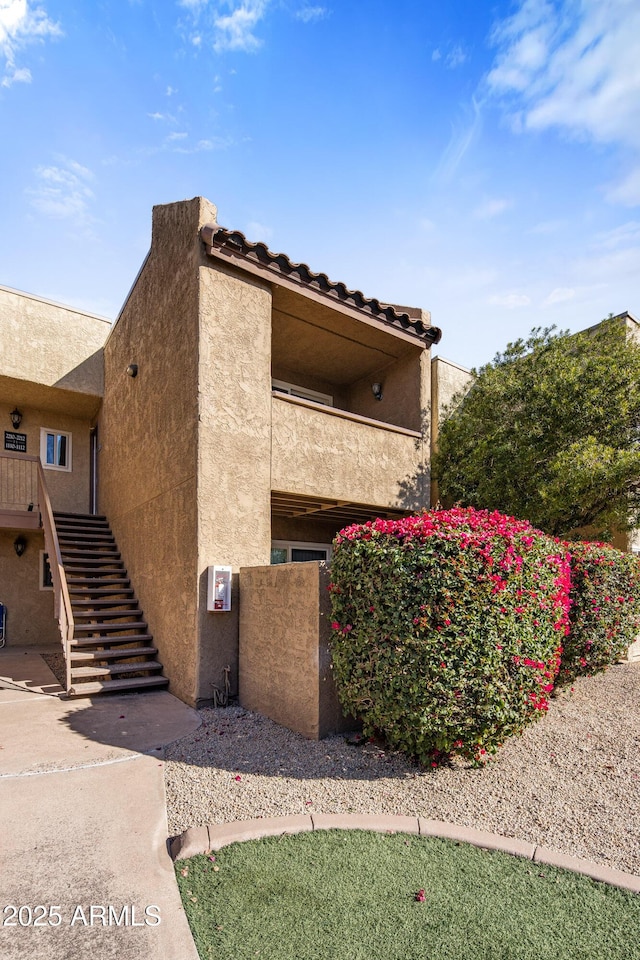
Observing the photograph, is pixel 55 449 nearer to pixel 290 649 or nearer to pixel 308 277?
pixel 308 277

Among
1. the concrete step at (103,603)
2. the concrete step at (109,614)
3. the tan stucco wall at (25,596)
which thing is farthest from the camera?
the tan stucco wall at (25,596)

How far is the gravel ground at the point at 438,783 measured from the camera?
443 cm

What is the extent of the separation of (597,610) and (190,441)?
6.74 meters

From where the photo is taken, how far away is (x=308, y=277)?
9.45m

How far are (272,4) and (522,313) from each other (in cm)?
743

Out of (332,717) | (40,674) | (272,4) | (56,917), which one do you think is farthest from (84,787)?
(272,4)

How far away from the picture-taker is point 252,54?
29.3ft

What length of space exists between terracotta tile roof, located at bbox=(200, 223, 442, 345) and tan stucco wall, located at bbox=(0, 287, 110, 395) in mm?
6546

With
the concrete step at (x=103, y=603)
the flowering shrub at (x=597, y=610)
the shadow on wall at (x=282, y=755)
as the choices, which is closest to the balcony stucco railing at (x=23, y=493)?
the concrete step at (x=103, y=603)

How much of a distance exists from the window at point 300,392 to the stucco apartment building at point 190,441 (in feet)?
0.16

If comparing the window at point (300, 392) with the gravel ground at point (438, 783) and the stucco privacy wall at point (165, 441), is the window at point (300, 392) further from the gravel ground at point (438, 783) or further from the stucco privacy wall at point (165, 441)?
the gravel ground at point (438, 783)

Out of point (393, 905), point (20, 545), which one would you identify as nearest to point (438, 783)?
point (393, 905)

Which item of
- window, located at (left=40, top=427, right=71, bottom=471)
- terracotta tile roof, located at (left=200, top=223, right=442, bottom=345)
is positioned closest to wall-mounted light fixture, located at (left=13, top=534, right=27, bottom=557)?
window, located at (left=40, top=427, right=71, bottom=471)

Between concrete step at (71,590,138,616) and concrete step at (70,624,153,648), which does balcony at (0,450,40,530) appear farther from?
concrete step at (70,624,153,648)
